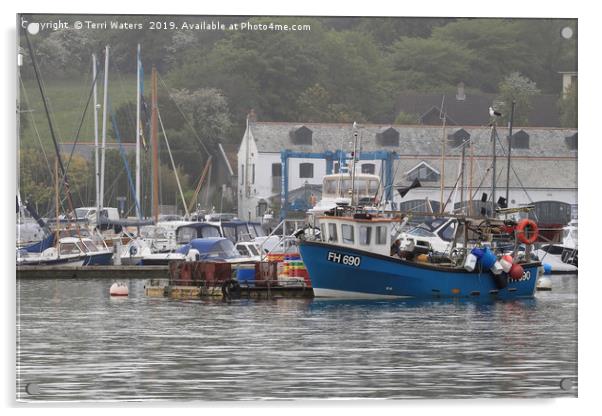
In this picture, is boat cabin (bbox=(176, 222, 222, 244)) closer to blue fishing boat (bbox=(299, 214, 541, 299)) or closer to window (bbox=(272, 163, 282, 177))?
window (bbox=(272, 163, 282, 177))

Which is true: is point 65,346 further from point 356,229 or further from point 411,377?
point 356,229

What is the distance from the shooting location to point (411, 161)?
33.0 metres

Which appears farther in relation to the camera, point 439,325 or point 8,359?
point 439,325

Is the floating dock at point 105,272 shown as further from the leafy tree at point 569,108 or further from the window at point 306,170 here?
the leafy tree at point 569,108

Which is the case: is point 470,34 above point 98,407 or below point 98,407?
above

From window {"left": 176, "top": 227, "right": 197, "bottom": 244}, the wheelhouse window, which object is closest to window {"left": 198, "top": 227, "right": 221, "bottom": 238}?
window {"left": 176, "top": 227, "right": 197, "bottom": 244}

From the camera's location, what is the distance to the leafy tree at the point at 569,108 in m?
17.0

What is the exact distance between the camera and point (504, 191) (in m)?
36.2

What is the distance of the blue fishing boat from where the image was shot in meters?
31.8

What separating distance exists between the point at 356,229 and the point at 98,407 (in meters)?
18.1

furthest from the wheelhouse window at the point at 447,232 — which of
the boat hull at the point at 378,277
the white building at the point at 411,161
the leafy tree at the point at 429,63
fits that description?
the leafy tree at the point at 429,63

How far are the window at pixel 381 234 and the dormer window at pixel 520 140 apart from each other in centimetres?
356

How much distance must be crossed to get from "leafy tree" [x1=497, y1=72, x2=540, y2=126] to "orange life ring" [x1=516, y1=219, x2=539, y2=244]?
6439mm
